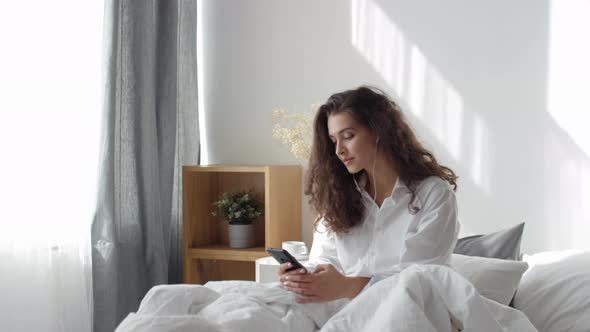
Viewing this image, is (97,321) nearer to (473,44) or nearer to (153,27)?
(153,27)

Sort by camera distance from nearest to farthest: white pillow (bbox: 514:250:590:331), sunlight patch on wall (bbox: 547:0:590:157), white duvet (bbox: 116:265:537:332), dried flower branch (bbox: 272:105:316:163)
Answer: white duvet (bbox: 116:265:537:332) → white pillow (bbox: 514:250:590:331) → sunlight patch on wall (bbox: 547:0:590:157) → dried flower branch (bbox: 272:105:316:163)

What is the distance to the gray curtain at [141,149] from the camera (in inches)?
119

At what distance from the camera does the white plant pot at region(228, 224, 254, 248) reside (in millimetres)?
3451

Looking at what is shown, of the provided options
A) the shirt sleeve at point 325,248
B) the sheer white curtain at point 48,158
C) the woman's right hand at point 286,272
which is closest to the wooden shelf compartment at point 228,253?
the sheer white curtain at point 48,158

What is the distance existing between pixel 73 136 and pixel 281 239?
1116 millimetres

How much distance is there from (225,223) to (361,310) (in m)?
2.17

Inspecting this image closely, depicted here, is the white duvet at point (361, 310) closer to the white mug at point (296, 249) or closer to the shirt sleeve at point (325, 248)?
the shirt sleeve at point (325, 248)

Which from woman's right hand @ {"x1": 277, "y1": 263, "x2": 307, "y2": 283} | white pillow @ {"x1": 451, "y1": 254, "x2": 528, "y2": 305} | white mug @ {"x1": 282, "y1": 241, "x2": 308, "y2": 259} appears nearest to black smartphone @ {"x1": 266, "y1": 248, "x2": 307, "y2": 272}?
woman's right hand @ {"x1": 277, "y1": 263, "x2": 307, "y2": 283}

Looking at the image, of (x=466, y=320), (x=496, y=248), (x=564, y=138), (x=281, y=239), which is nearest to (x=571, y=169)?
(x=564, y=138)

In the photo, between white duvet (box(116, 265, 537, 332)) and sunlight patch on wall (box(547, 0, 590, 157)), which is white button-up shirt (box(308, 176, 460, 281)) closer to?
white duvet (box(116, 265, 537, 332))

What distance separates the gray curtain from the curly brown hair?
1.10 meters

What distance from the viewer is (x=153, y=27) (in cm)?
332

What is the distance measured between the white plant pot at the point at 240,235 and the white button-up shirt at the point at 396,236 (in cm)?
101

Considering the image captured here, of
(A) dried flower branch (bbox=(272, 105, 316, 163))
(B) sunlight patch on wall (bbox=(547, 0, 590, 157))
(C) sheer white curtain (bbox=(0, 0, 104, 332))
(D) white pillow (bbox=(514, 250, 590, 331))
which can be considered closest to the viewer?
(D) white pillow (bbox=(514, 250, 590, 331))
